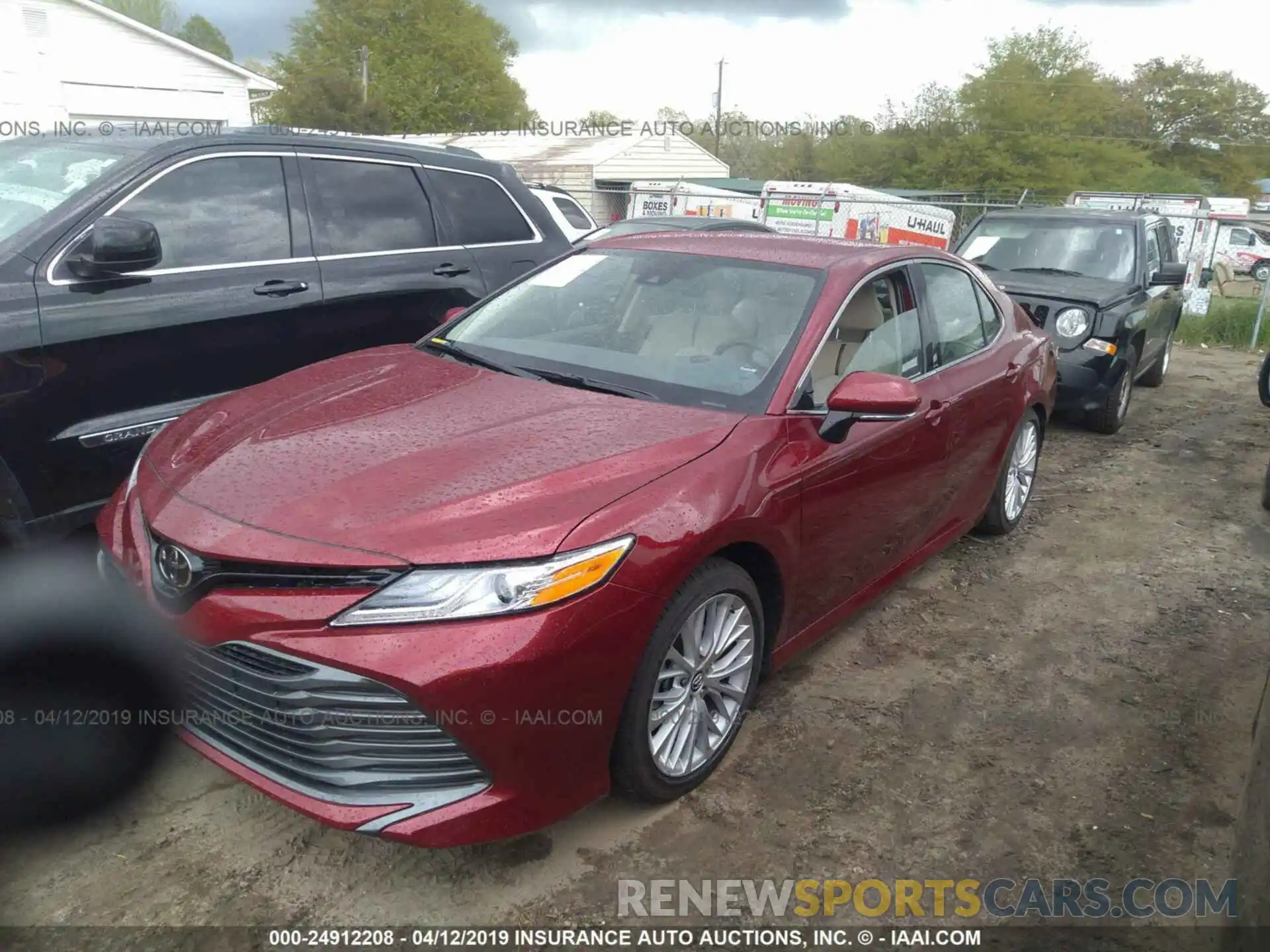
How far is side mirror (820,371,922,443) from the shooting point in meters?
3.06

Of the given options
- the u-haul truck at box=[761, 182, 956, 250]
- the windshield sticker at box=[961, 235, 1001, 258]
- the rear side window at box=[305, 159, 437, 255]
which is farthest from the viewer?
the u-haul truck at box=[761, 182, 956, 250]

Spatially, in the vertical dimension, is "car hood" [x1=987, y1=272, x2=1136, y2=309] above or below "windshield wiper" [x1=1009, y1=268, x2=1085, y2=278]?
below

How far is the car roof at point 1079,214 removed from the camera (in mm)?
8273

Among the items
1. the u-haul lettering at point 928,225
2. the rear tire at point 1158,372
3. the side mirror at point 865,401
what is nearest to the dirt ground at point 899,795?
the side mirror at point 865,401

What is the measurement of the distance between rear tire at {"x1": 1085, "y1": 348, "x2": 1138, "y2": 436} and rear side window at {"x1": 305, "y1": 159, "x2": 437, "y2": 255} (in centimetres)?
533

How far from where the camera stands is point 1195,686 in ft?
12.5

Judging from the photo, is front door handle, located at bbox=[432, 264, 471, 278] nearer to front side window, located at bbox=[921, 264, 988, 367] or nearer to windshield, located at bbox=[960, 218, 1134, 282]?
front side window, located at bbox=[921, 264, 988, 367]

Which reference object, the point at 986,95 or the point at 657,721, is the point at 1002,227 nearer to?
the point at 657,721

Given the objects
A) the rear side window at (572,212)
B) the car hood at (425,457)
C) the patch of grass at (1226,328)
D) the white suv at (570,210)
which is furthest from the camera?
the patch of grass at (1226,328)

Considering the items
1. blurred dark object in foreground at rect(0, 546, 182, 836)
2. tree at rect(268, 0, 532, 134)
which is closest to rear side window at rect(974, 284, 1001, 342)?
blurred dark object in foreground at rect(0, 546, 182, 836)

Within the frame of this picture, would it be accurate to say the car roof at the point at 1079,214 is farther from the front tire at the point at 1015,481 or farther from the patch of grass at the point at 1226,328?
the patch of grass at the point at 1226,328

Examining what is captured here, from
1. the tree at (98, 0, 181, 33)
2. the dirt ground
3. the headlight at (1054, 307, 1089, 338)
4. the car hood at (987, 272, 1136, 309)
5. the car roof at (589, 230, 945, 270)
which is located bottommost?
the dirt ground

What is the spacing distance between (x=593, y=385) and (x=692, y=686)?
3.48 feet

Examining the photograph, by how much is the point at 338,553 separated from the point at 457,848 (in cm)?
97
